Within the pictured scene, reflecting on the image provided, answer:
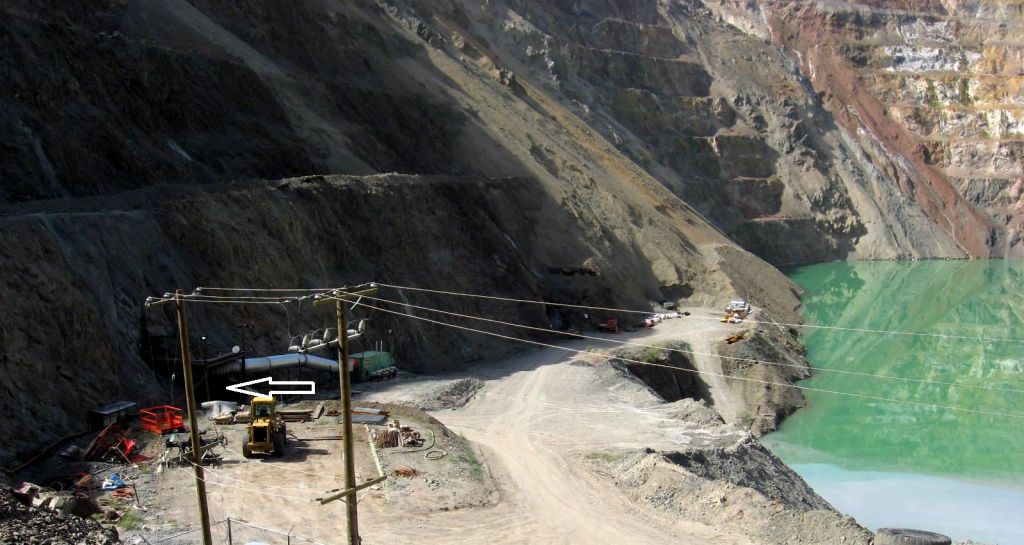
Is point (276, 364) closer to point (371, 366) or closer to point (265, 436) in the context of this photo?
point (371, 366)

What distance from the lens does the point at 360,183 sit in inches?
1695

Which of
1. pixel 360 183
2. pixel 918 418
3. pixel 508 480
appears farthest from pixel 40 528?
pixel 918 418

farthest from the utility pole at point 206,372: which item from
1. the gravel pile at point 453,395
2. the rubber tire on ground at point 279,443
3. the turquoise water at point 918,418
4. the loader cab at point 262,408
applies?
the turquoise water at point 918,418

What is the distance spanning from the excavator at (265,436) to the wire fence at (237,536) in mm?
3572

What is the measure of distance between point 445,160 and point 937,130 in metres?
72.5

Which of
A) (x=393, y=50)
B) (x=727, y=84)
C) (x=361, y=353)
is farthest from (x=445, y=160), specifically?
(x=727, y=84)

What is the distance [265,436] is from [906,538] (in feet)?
46.8

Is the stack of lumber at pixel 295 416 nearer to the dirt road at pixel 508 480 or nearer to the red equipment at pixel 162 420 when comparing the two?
the dirt road at pixel 508 480

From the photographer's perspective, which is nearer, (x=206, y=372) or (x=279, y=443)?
(x=279, y=443)

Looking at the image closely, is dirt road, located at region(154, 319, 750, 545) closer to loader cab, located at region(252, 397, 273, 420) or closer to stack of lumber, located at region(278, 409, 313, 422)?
stack of lumber, located at region(278, 409, 313, 422)

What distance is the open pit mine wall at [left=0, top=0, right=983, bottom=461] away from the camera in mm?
27641

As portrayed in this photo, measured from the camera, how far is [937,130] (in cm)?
10638

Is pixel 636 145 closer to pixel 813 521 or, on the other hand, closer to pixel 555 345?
pixel 555 345

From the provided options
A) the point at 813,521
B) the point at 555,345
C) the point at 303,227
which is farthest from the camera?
the point at 555,345
